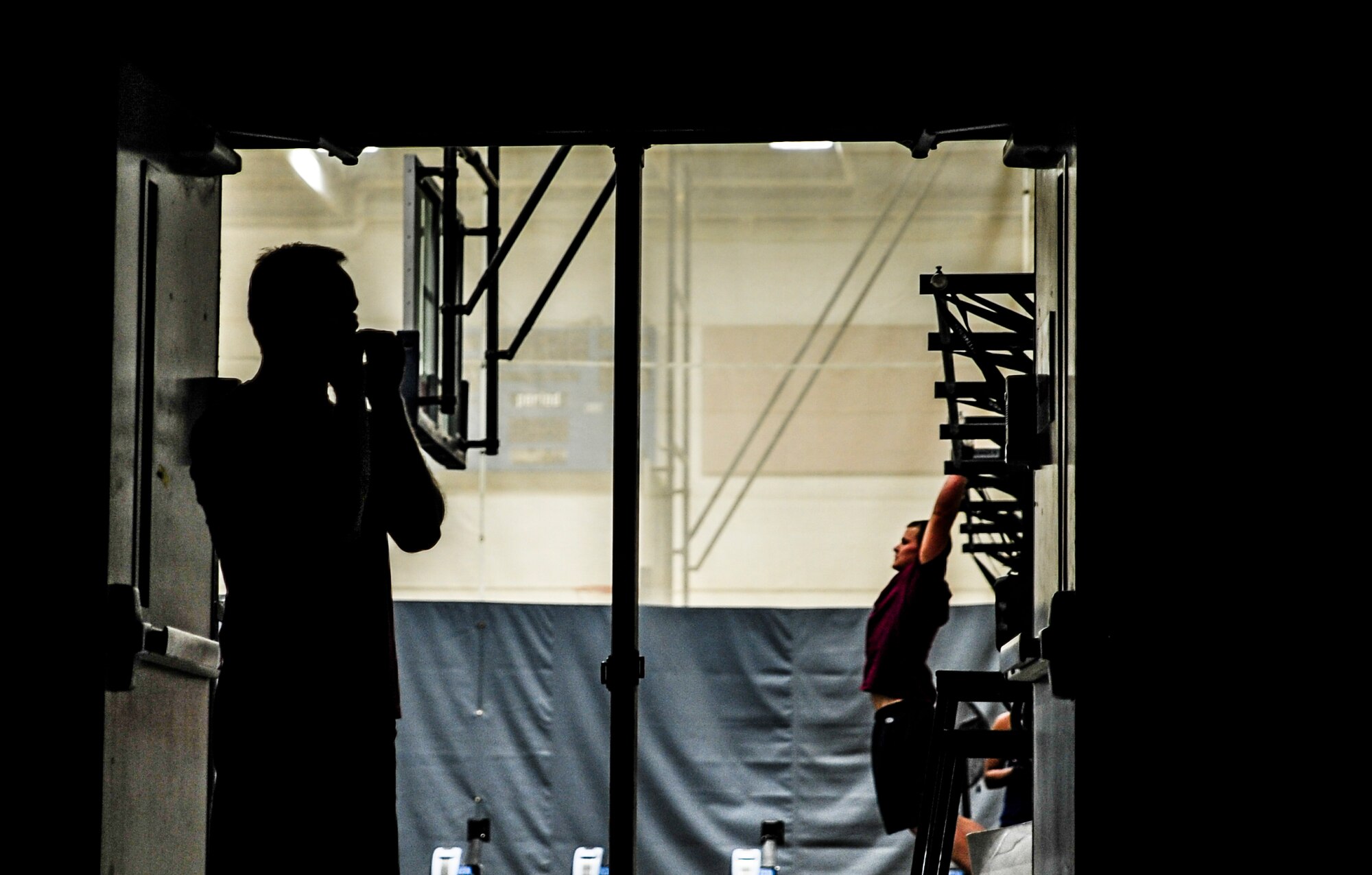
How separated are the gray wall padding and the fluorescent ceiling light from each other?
10.4 ft

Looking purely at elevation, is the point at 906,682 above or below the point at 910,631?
below

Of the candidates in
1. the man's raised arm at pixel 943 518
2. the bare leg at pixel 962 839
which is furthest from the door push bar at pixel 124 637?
the bare leg at pixel 962 839

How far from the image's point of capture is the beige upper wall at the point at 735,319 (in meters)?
9.68

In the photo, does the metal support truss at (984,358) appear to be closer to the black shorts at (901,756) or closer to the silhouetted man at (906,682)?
the silhouetted man at (906,682)

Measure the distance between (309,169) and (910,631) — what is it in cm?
580

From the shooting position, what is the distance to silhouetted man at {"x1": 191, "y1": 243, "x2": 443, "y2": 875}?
7.11 ft

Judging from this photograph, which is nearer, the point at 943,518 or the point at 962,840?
the point at 943,518

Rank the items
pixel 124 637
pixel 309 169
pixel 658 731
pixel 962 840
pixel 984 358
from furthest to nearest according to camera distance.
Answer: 1. pixel 309 169
2. pixel 658 731
3. pixel 962 840
4. pixel 984 358
5. pixel 124 637

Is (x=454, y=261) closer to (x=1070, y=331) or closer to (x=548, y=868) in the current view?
(x=548, y=868)

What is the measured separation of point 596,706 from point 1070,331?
5947 millimetres

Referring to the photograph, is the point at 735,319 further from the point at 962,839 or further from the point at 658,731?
the point at 962,839

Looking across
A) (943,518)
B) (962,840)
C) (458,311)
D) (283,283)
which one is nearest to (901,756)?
(962,840)

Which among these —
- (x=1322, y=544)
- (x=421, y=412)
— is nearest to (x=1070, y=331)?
(x=1322, y=544)

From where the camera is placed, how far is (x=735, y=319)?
9906 mm
